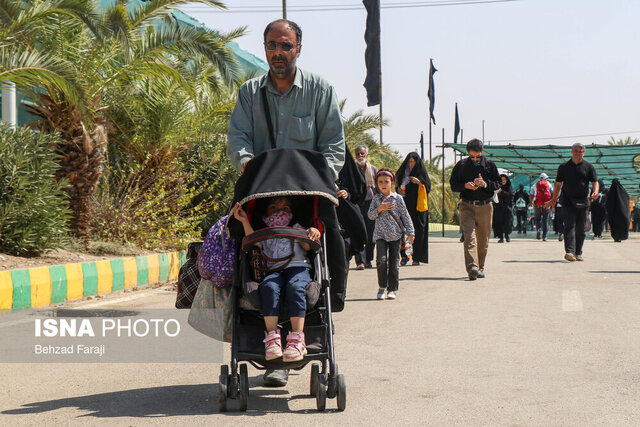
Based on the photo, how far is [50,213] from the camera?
468 inches

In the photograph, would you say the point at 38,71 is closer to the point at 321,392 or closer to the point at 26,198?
the point at 26,198

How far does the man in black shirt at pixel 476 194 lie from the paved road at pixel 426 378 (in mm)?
3017

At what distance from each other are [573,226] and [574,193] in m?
0.65

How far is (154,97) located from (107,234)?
385 cm

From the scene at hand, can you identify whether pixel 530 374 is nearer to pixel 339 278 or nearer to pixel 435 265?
pixel 339 278

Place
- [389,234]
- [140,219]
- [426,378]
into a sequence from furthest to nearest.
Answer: [140,219] < [389,234] < [426,378]

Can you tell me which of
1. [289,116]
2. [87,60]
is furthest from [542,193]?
[289,116]

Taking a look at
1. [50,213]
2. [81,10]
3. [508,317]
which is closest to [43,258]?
[50,213]

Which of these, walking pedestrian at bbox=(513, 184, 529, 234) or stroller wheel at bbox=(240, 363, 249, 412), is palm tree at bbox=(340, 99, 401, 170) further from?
stroller wheel at bbox=(240, 363, 249, 412)

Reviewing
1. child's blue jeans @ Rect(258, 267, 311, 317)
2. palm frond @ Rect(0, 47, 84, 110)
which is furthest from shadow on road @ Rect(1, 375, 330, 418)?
palm frond @ Rect(0, 47, 84, 110)

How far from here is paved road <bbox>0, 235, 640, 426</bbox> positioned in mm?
4820

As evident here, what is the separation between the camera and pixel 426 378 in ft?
19.1

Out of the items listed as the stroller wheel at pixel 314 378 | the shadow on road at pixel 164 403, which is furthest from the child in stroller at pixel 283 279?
the shadow on road at pixel 164 403

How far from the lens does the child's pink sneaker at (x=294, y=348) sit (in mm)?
4727
